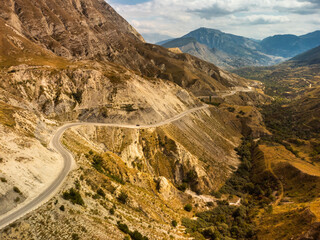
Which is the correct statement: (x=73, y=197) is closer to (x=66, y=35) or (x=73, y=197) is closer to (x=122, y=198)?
(x=122, y=198)

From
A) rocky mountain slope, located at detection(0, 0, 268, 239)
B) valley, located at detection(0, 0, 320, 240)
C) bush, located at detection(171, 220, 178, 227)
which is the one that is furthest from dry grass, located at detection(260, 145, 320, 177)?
bush, located at detection(171, 220, 178, 227)

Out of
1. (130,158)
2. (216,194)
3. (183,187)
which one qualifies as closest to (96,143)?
(130,158)

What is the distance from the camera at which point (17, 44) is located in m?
101

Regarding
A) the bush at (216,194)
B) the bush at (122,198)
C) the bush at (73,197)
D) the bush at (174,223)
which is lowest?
the bush at (216,194)

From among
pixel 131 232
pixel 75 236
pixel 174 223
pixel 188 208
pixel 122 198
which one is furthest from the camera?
pixel 188 208

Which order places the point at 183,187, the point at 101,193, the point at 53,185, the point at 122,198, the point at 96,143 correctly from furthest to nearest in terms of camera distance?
the point at 183,187, the point at 96,143, the point at 122,198, the point at 101,193, the point at 53,185

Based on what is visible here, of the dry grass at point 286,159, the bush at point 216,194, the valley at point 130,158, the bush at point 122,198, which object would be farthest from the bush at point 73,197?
the dry grass at point 286,159

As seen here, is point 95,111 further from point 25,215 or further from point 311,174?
point 311,174

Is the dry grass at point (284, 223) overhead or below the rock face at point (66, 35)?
below

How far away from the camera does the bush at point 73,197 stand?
1228 inches

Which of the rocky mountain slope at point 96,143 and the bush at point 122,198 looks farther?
the bush at point 122,198

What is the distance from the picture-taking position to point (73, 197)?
3167cm

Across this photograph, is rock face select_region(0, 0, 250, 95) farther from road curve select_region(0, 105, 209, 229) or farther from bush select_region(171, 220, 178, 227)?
bush select_region(171, 220, 178, 227)

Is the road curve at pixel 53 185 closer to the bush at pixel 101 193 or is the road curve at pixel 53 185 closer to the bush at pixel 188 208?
the bush at pixel 101 193
